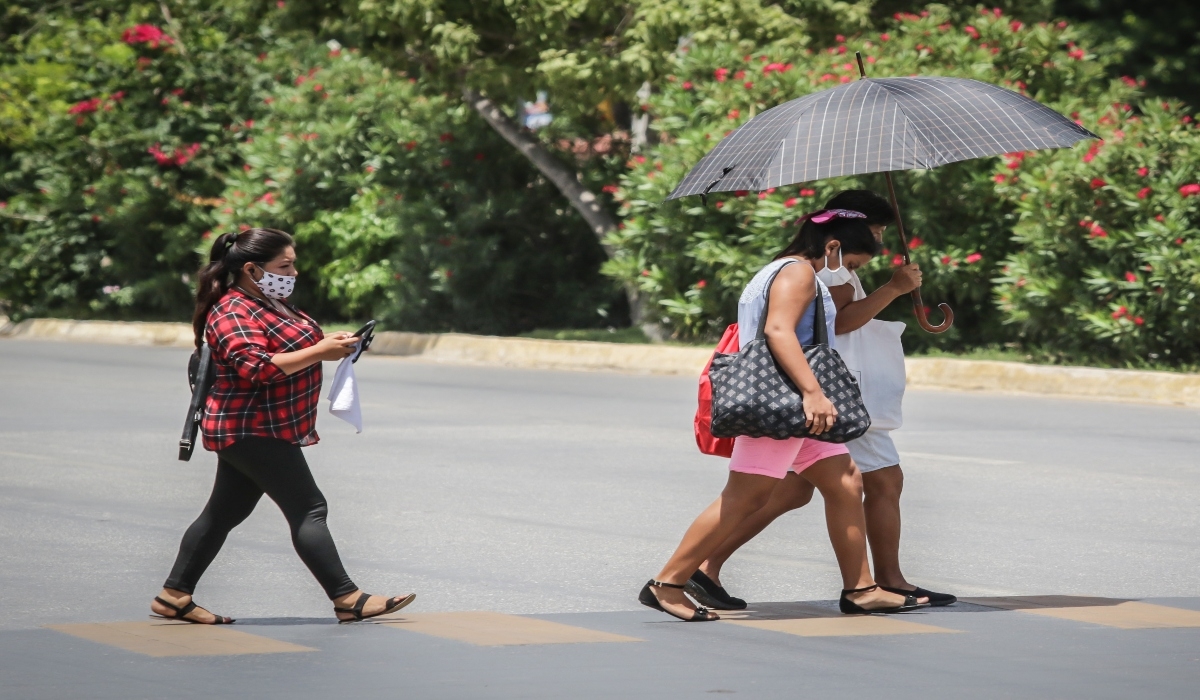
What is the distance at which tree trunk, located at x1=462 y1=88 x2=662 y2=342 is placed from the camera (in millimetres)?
22094

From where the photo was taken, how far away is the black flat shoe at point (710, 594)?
6199mm

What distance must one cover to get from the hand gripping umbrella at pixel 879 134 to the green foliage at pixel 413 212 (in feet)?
53.8

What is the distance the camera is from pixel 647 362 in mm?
18812

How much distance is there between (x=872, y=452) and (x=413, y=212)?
17.4 metres

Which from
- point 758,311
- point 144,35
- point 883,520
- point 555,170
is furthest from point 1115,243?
point 144,35

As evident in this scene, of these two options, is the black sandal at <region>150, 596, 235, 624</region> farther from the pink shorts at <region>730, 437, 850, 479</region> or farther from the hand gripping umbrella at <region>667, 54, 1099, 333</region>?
the hand gripping umbrella at <region>667, 54, 1099, 333</region>

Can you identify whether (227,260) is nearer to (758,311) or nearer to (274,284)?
(274,284)

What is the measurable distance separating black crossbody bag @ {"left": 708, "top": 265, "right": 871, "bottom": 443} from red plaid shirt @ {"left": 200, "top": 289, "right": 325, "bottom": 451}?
1263 mm

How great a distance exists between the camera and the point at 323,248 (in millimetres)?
25484

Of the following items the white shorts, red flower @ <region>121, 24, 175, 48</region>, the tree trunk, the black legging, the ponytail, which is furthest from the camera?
red flower @ <region>121, 24, 175, 48</region>

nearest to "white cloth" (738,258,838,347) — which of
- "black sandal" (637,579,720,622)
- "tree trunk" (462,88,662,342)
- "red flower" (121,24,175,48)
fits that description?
"black sandal" (637,579,720,622)

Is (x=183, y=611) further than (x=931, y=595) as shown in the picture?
No

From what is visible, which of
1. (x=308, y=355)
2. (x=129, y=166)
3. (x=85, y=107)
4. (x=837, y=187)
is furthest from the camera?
(x=129, y=166)

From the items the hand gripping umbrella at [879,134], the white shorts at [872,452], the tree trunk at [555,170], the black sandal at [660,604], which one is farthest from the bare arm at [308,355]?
the tree trunk at [555,170]
